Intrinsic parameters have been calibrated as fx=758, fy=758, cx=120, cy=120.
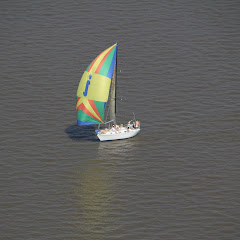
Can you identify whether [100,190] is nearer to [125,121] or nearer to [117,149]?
[117,149]

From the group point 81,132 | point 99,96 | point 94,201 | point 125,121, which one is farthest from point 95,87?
point 94,201

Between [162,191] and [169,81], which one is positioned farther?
[169,81]

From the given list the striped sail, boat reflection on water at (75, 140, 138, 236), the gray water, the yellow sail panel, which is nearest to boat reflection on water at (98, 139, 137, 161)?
boat reflection on water at (75, 140, 138, 236)

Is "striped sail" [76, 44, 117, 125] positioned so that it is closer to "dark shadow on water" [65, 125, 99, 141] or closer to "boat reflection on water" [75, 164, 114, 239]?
"dark shadow on water" [65, 125, 99, 141]

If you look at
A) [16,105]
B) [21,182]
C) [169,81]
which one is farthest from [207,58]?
[21,182]

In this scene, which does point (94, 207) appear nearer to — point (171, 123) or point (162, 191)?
point (162, 191)
